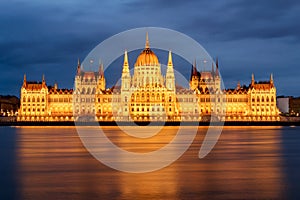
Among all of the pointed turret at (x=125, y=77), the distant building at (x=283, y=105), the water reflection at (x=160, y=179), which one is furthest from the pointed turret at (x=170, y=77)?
the water reflection at (x=160, y=179)

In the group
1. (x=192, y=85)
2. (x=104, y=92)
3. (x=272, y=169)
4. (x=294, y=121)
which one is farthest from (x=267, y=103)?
(x=272, y=169)

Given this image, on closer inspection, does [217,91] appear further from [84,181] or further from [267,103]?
[84,181]

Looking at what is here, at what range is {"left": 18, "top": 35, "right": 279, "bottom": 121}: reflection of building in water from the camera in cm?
16425

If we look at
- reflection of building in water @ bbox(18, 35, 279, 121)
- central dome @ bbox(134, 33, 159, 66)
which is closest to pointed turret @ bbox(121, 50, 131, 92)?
reflection of building in water @ bbox(18, 35, 279, 121)

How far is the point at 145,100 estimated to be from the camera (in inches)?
6432

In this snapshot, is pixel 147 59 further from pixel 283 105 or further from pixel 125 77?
pixel 283 105

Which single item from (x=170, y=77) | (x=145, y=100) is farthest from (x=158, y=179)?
(x=170, y=77)

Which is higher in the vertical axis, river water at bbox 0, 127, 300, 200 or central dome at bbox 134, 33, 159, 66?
central dome at bbox 134, 33, 159, 66

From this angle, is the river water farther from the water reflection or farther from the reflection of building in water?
the reflection of building in water

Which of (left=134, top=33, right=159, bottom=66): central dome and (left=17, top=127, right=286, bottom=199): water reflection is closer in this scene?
(left=17, top=127, right=286, bottom=199): water reflection

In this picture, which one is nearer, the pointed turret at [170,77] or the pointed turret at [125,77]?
the pointed turret at [125,77]

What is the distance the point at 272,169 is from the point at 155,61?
139 m

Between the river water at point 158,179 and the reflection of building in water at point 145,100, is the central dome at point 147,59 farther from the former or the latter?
the river water at point 158,179

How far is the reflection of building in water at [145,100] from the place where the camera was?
16425 centimetres
